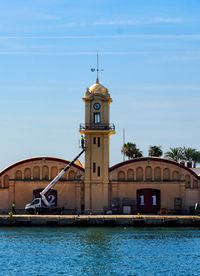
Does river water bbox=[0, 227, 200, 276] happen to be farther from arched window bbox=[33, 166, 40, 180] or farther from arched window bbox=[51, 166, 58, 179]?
arched window bbox=[33, 166, 40, 180]

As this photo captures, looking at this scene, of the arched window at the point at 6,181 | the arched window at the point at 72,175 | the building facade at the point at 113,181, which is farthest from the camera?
the arched window at the point at 6,181

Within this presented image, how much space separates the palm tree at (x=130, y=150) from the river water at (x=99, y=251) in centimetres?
4158

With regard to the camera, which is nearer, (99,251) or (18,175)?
(99,251)

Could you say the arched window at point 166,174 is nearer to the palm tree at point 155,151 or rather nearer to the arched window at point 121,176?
the arched window at point 121,176

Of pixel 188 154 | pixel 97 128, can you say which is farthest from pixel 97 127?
pixel 188 154

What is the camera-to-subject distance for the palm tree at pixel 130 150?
12731 cm

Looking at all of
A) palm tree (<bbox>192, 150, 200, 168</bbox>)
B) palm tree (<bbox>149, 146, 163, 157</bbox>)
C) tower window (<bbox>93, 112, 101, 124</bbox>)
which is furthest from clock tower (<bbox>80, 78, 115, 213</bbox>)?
palm tree (<bbox>192, 150, 200, 168</bbox>)

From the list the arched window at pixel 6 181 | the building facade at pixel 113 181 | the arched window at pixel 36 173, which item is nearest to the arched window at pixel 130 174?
the building facade at pixel 113 181

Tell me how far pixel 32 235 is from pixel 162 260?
21.5 meters

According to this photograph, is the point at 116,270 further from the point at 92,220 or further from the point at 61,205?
the point at 61,205

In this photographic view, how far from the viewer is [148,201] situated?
9762 centimetres

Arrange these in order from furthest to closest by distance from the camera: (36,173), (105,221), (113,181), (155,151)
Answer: (155,151)
(36,173)
(113,181)
(105,221)

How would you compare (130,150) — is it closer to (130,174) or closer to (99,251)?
(130,174)

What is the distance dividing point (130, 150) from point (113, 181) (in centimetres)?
3069
